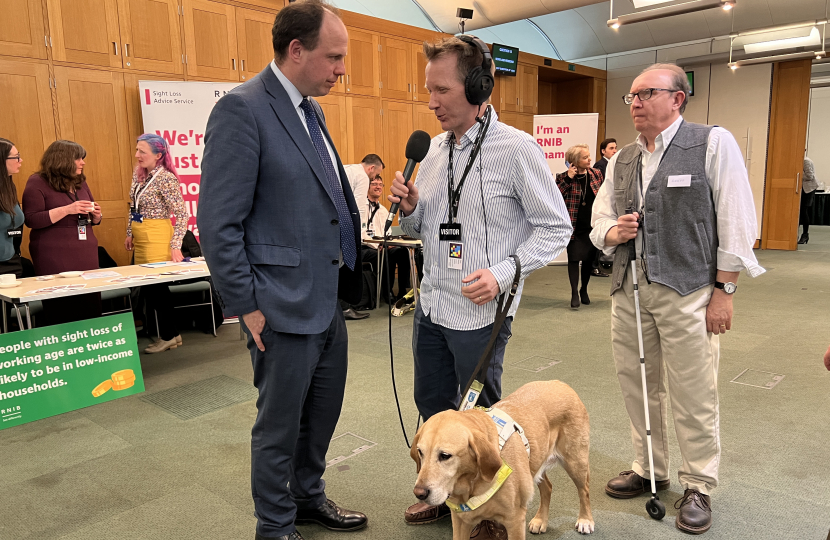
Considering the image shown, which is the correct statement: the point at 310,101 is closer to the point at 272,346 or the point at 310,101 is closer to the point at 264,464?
the point at 272,346

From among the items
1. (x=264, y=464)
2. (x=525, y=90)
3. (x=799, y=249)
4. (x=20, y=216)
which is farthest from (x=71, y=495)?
(x=799, y=249)

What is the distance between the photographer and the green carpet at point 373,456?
2.24 meters

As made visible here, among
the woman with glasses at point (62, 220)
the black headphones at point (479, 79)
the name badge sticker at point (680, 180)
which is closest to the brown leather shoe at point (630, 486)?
the name badge sticker at point (680, 180)

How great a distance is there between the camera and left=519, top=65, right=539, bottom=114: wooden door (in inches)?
420

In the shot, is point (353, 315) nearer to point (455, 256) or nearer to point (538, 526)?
point (538, 526)

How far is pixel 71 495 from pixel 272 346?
1.54 m

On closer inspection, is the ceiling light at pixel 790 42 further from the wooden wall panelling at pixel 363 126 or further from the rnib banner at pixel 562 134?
the wooden wall panelling at pixel 363 126

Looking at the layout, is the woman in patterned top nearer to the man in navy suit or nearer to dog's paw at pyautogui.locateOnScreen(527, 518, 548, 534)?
the man in navy suit

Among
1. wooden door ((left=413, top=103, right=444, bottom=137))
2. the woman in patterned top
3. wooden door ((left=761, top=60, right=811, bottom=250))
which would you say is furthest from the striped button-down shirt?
wooden door ((left=761, top=60, right=811, bottom=250))

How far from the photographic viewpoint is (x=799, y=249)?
1055 cm

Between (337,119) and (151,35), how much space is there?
247cm

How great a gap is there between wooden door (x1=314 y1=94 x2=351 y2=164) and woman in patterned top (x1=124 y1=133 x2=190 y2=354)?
3038mm

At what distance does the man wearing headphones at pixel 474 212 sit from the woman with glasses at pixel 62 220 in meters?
3.60

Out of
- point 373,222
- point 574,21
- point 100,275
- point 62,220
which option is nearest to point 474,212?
point 100,275
